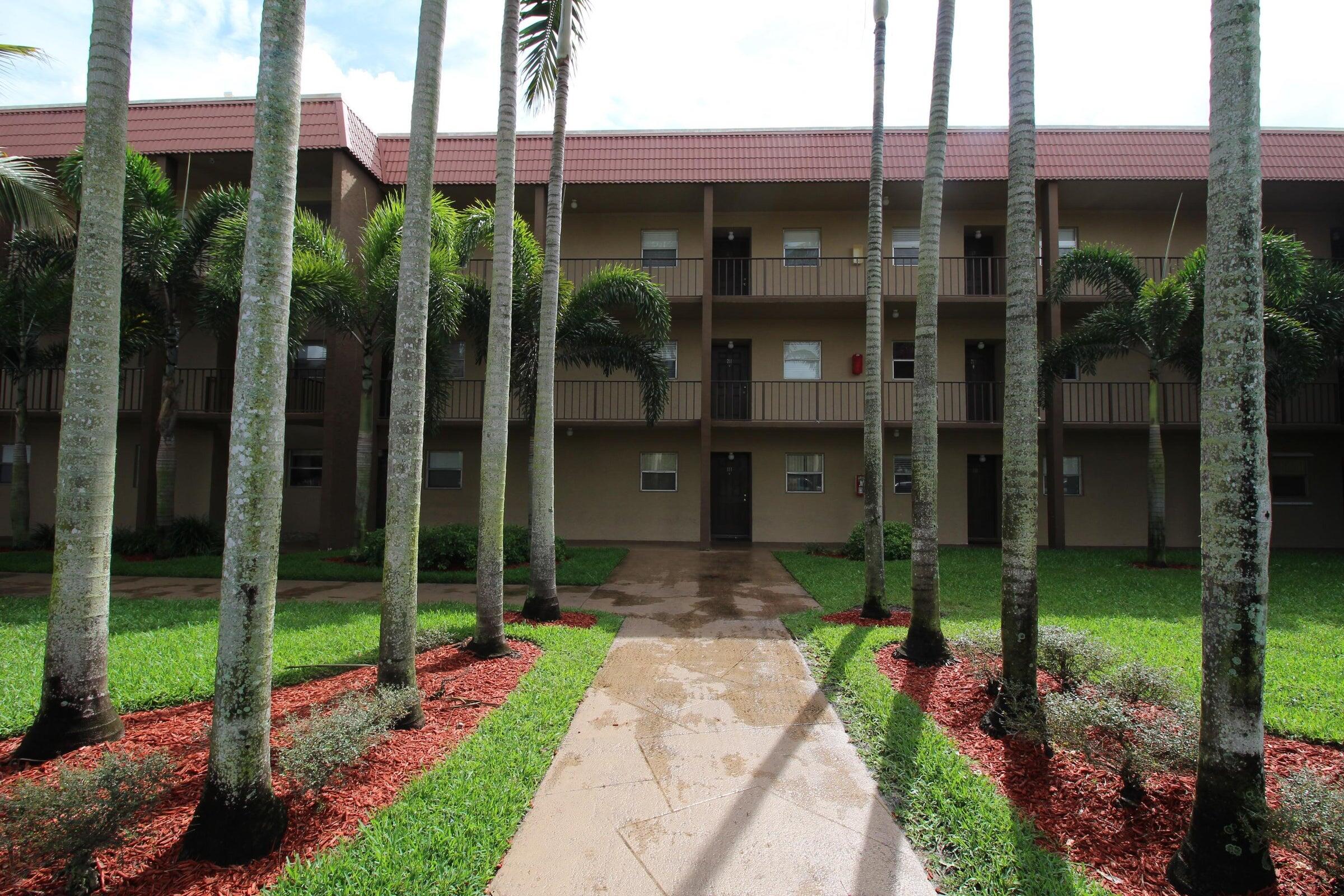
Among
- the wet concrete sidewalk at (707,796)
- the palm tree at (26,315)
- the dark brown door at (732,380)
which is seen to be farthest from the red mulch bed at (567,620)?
the palm tree at (26,315)

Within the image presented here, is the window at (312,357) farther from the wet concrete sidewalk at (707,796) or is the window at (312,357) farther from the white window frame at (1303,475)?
the white window frame at (1303,475)

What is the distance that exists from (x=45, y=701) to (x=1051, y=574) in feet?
42.9

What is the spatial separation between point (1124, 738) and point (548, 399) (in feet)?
20.3

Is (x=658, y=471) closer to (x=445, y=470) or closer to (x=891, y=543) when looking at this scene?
(x=445, y=470)

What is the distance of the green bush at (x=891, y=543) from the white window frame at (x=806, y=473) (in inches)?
112

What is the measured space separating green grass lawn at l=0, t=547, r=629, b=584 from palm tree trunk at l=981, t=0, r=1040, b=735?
7201mm

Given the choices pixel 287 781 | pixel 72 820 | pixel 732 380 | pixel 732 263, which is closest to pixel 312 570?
pixel 287 781

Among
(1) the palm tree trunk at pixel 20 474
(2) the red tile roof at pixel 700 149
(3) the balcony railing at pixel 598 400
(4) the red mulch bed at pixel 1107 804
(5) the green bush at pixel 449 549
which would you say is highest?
(2) the red tile roof at pixel 700 149

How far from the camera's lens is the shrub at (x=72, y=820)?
8.55 feet

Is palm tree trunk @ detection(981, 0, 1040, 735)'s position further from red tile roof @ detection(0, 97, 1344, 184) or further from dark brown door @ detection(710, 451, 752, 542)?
dark brown door @ detection(710, 451, 752, 542)

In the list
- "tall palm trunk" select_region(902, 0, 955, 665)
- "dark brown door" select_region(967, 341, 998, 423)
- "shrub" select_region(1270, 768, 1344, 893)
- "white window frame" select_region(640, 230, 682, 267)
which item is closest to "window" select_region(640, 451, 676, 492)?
"white window frame" select_region(640, 230, 682, 267)

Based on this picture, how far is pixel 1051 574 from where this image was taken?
11.5 metres

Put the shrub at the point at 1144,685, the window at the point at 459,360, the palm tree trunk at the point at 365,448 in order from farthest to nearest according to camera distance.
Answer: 1. the window at the point at 459,360
2. the palm tree trunk at the point at 365,448
3. the shrub at the point at 1144,685

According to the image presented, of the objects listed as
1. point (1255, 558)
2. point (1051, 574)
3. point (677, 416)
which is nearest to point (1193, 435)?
point (1051, 574)
